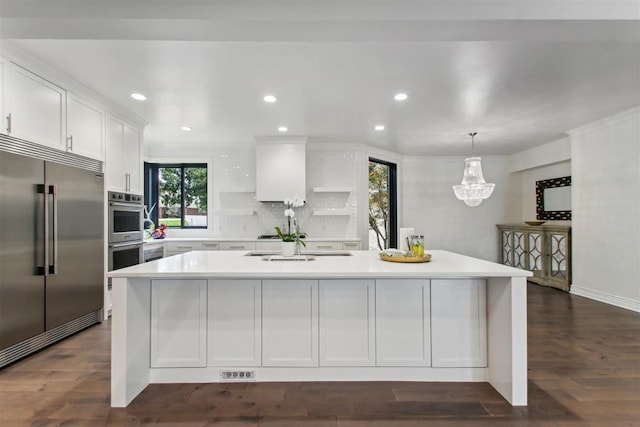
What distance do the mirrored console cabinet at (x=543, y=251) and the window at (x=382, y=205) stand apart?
2.26 metres

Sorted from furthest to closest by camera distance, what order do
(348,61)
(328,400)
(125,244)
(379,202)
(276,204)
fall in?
1. (379,202)
2. (276,204)
3. (125,244)
4. (348,61)
5. (328,400)

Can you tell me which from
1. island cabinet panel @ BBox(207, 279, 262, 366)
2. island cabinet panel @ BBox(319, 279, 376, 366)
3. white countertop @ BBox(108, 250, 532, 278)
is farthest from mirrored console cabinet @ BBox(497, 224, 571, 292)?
island cabinet panel @ BBox(207, 279, 262, 366)

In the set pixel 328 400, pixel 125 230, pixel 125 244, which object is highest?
pixel 125 230

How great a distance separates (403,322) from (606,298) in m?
3.82

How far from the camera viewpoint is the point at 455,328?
235 cm

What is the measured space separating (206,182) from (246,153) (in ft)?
2.98

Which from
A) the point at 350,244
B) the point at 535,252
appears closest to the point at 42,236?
the point at 350,244

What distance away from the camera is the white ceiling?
5.84ft

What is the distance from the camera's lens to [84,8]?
5.90 ft

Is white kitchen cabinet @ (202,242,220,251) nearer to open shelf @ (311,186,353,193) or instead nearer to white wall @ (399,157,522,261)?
open shelf @ (311,186,353,193)

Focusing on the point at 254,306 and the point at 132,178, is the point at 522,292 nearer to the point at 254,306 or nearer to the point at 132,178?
the point at 254,306

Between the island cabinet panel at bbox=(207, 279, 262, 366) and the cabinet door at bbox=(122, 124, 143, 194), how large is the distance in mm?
2561

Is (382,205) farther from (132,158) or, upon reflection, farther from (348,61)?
(132,158)

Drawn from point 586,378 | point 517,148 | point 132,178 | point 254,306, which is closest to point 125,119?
point 132,178
